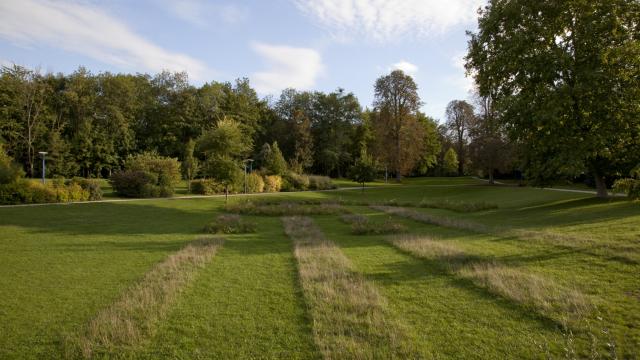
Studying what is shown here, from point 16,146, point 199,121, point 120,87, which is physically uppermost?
point 120,87

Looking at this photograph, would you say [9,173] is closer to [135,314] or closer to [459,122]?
[135,314]

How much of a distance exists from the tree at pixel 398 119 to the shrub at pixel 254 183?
19042 millimetres

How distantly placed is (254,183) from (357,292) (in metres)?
33.1

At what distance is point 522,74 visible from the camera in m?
21.7

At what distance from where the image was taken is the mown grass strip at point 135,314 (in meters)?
5.21

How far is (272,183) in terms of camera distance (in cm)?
4159

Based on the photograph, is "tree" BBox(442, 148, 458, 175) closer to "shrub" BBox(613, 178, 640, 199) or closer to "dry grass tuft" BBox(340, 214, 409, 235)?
"shrub" BBox(613, 178, 640, 199)

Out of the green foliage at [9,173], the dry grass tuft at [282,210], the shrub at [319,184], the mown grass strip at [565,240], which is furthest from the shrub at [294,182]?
the mown grass strip at [565,240]

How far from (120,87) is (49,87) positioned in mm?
9307

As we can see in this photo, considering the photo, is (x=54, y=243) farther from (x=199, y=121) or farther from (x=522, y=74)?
(x=199, y=121)

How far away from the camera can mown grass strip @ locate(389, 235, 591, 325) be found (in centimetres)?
617

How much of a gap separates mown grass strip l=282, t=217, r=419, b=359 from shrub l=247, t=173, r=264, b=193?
2959 cm

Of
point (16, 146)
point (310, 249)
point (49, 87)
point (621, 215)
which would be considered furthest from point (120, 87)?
point (621, 215)

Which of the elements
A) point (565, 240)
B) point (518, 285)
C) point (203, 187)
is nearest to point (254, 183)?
point (203, 187)
